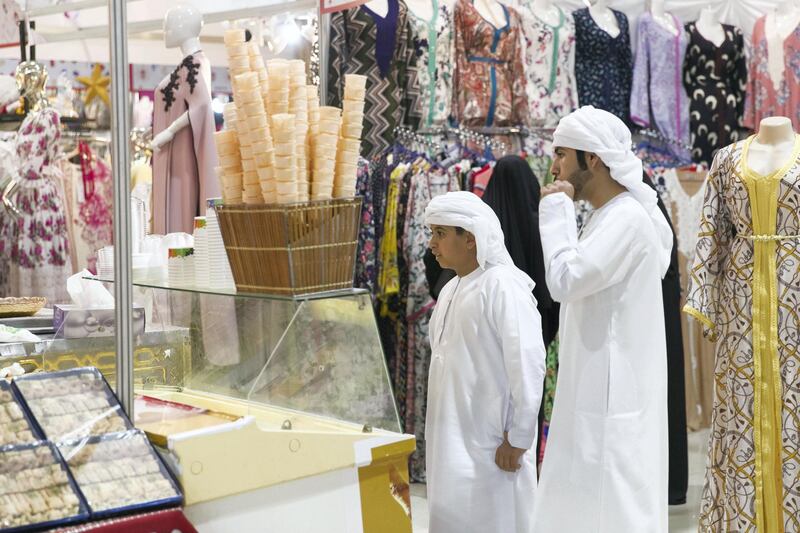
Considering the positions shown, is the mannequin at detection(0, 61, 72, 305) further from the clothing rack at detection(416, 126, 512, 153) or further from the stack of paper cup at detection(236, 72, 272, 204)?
the stack of paper cup at detection(236, 72, 272, 204)

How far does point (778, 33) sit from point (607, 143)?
3385 mm

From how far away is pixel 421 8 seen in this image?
5.60 metres

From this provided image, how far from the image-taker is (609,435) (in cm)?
309

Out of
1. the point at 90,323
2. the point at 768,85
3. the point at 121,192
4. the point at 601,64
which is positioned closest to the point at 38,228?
the point at 90,323

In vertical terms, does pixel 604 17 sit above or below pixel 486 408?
above

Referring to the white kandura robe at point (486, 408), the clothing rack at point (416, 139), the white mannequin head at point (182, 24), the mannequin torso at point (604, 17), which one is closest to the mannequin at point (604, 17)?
the mannequin torso at point (604, 17)

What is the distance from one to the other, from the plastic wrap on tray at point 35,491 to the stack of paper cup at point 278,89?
0.85 metres

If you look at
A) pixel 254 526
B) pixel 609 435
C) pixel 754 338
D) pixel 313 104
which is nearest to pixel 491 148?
pixel 754 338

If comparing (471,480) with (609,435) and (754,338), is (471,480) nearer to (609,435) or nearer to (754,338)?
(609,435)

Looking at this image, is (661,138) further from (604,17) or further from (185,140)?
(185,140)

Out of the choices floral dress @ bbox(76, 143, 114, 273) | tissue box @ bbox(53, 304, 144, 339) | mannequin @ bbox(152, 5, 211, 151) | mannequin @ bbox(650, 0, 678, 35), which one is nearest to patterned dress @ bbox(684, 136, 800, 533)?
mannequin @ bbox(152, 5, 211, 151)

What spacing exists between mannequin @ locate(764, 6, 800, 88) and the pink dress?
350 cm

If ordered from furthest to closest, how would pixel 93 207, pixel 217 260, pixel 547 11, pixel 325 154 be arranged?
pixel 93 207, pixel 547 11, pixel 217 260, pixel 325 154

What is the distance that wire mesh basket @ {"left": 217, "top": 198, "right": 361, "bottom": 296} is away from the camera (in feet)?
6.93
